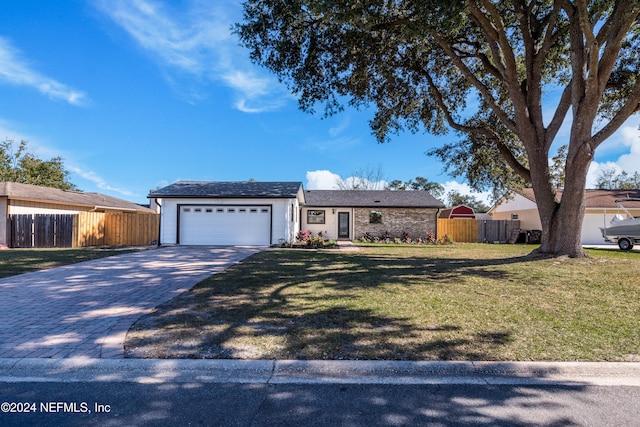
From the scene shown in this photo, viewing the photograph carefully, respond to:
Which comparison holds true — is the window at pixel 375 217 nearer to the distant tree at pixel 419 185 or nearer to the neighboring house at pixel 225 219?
the neighboring house at pixel 225 219

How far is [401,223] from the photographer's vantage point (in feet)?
72.3

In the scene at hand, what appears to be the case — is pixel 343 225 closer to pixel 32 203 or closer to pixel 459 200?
pixel 32 203

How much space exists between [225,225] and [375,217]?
10354mm

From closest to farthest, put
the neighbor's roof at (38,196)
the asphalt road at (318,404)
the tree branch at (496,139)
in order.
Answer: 1. the asphalt road at (318,404)
2. the tree branch at (496,139)
3. the neighbor's roof at (38,196)

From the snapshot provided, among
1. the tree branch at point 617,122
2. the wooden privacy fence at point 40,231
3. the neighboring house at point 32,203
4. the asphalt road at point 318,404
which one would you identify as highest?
the tree branch at point 617,122

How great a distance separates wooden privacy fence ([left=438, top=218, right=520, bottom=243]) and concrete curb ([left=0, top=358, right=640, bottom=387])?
2048cm

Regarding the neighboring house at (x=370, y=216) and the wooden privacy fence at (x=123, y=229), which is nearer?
the wooden privacy fence at (x=123, y=229)

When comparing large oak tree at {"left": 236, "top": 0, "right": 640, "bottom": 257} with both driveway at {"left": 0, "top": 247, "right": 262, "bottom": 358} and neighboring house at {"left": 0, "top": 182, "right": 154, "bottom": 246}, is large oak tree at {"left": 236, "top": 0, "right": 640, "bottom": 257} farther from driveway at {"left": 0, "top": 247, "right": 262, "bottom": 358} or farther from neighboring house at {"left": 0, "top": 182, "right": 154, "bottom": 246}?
neighboring house at {"left": 0, "top": 182, "right": 154, "bottom": 246}

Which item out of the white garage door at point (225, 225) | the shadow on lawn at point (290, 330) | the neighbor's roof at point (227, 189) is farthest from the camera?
the white garage door at point (225, 225)

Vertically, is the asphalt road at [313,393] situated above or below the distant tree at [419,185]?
below

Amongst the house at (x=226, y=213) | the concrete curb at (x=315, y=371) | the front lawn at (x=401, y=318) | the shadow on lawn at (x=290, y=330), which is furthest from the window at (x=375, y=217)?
the concrete curb at (x=315, y=371)

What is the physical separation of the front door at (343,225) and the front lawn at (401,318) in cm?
1466

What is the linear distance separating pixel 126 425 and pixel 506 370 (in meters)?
3.39

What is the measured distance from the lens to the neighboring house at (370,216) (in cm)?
2191
